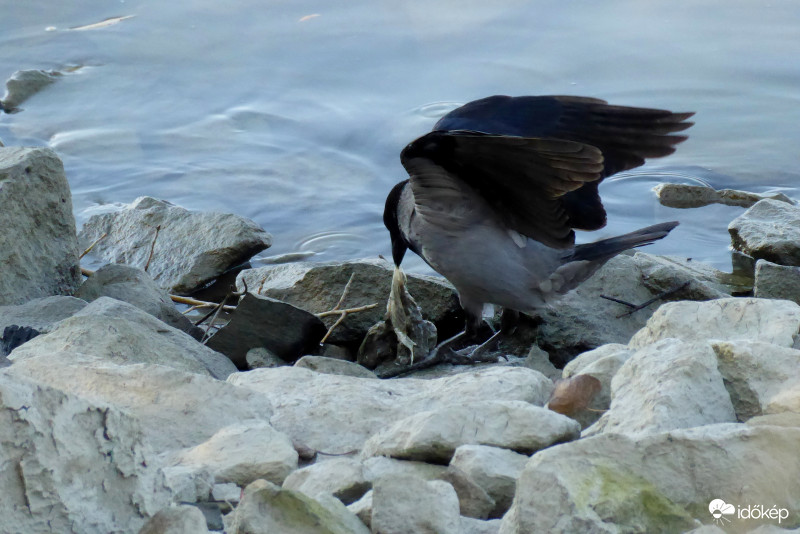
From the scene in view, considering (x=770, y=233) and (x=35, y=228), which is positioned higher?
(x=35, y=228)

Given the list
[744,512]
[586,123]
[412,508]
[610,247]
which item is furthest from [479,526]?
[610,247]

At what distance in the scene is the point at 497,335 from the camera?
5.66m

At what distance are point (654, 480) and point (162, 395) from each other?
5.35 feet

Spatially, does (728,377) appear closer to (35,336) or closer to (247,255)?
(35,336)

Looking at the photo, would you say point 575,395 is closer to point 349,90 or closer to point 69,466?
point 69,466

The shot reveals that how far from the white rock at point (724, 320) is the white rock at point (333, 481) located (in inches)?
57.2

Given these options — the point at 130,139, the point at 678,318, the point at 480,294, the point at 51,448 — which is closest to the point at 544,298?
the point at 480,294

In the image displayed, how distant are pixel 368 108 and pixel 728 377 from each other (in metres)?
6.46

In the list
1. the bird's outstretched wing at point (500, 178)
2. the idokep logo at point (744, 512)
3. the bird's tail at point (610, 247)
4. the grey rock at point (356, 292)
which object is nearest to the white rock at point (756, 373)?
the idokep logo at point (744, 512)

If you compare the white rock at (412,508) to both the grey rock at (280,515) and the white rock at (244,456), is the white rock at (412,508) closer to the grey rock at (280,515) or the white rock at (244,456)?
the grey rock at (280,515)

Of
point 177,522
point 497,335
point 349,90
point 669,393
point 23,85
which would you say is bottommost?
point 497,335

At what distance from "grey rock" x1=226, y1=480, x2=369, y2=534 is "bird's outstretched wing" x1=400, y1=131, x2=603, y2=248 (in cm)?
236

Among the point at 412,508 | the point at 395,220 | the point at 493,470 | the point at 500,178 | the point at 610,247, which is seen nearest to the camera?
the point at 412,508

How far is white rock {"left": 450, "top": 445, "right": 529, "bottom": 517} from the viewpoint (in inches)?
102
